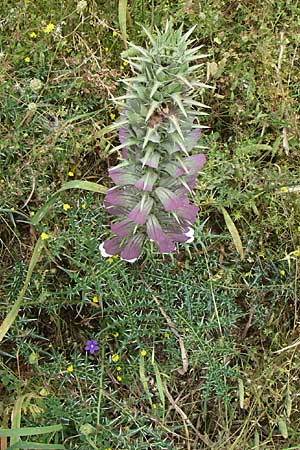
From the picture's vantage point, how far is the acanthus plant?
1.69m

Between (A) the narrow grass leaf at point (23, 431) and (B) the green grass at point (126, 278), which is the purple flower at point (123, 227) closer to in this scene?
(B) the green grass at point (126, 278)

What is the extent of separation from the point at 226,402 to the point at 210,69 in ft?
5.26

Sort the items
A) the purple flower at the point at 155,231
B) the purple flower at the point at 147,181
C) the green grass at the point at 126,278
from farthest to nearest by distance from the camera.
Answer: the green grass at the point at 126,278 → the purple flower at the point at 155,231 → the purple flower at the point at 147,181

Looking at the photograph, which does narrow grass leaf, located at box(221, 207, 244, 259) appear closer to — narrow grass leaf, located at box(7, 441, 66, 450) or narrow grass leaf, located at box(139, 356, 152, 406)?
narrow grass leaf, located at box(139, 356, 152, 406)

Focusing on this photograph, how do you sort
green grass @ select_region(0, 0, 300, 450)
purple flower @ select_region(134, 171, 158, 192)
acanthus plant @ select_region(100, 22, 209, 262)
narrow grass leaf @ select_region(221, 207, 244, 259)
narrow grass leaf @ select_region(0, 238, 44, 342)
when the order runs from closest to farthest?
acanthus plant @ select_region(100, 22, 209, 262), purple flower @ select_region(134, 171, 158, 192), narrow grass leaf @ select_region(0, 238, 44, 342), green grass @ select_region(0, 0, 300, 450), narrow grass leaf @ select_region(221, 207, 244, 259)

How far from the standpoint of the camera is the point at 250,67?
3174mm

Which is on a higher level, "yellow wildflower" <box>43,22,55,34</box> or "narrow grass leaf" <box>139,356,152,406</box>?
"yellow wildflower" <box>43,22,55,34</box>

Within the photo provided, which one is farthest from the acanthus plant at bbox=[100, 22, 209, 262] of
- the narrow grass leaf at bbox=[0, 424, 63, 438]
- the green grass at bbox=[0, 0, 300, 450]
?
the narrow grass leaf at bbox=[0, 424, 63, 438]

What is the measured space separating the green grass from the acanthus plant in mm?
360

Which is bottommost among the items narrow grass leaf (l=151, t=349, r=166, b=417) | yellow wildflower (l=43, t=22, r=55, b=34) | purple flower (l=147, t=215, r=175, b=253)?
narrow grass leaf (l=151, t=349, r=166, b=417)

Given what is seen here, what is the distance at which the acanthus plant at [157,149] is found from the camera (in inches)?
66.7

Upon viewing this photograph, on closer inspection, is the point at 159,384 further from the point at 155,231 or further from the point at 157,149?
the point at 157,149

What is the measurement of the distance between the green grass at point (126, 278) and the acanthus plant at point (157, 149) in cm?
36

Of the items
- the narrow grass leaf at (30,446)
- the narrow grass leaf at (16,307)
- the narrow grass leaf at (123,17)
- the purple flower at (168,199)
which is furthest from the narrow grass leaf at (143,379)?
the narrow grass leaf at (123,17)
